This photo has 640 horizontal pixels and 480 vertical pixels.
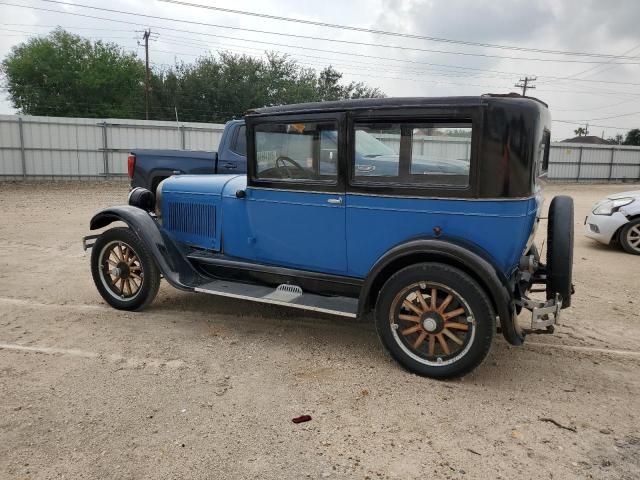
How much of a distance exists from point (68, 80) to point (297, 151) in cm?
3958

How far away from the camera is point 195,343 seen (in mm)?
4145

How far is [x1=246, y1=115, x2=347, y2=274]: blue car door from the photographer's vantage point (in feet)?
12.8

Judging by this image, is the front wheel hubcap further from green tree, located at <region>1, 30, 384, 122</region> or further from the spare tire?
green tree, located at <region>1, 30, 384, 122</region>

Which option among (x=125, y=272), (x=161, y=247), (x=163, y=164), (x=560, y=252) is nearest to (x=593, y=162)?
(x=163, y=164)

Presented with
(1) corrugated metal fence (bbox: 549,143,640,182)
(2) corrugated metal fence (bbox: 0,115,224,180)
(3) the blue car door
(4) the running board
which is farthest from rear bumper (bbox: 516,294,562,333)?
(1) corrugated metal fence (bbox: 549,143,640,182)

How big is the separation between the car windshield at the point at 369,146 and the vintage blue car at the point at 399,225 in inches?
0.4

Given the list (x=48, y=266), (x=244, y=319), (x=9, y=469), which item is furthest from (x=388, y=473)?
(x=48, y=266)

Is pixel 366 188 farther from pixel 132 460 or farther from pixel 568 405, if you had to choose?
pixel 132 460

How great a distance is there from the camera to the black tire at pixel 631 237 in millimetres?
7816

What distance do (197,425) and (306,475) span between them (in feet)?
2.56

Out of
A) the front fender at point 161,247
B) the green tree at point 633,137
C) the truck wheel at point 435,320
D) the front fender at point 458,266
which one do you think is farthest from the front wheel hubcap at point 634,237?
the green tree at point 633,137

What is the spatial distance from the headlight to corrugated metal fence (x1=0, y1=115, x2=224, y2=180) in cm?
1500

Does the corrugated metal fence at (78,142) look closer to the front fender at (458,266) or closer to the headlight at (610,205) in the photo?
the headlight at (610,205)

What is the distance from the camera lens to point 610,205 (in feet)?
26.7
